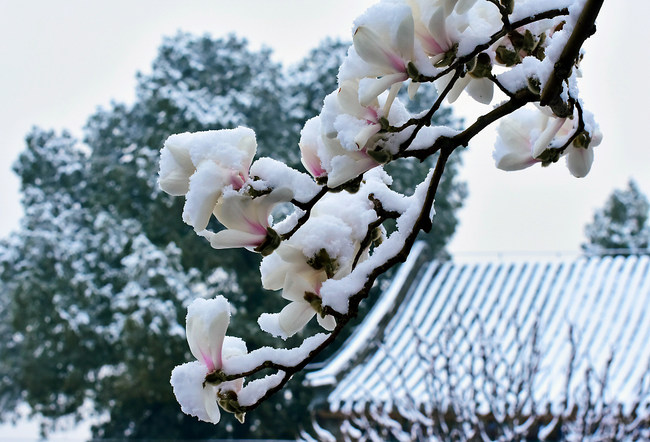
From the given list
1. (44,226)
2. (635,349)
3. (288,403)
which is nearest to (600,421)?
(635,349)

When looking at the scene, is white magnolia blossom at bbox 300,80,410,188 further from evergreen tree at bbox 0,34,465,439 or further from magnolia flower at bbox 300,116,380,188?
evergreen tree at bbox 0,34,465,439

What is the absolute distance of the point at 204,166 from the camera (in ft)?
1.05

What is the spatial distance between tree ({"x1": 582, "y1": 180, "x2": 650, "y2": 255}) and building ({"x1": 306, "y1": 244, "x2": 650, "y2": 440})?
7254 millimetres

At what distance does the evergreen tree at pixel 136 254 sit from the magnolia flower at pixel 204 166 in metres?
8.02

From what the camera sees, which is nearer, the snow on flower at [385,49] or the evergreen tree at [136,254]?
the snow on flower at [385,49]

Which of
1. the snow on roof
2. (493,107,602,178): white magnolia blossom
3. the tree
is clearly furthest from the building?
the tree

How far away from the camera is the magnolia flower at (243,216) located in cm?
33

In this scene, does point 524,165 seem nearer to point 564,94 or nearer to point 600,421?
point 564,94

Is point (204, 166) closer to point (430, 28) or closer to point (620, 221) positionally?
point (430, 28)

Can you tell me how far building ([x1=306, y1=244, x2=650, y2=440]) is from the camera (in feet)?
9.70

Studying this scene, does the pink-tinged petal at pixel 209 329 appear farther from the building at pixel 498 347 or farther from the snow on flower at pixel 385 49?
the building at pixel 498 347

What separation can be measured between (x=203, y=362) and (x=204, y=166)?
0.09 m

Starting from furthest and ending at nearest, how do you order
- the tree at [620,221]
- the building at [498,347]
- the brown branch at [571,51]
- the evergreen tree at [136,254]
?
the tree at [620,221] → the evergreen tree at [136,254] → the building at [498,347] → the brown branch at [571,51]

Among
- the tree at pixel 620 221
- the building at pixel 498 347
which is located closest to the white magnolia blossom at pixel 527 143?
the building at pixel 498 347
